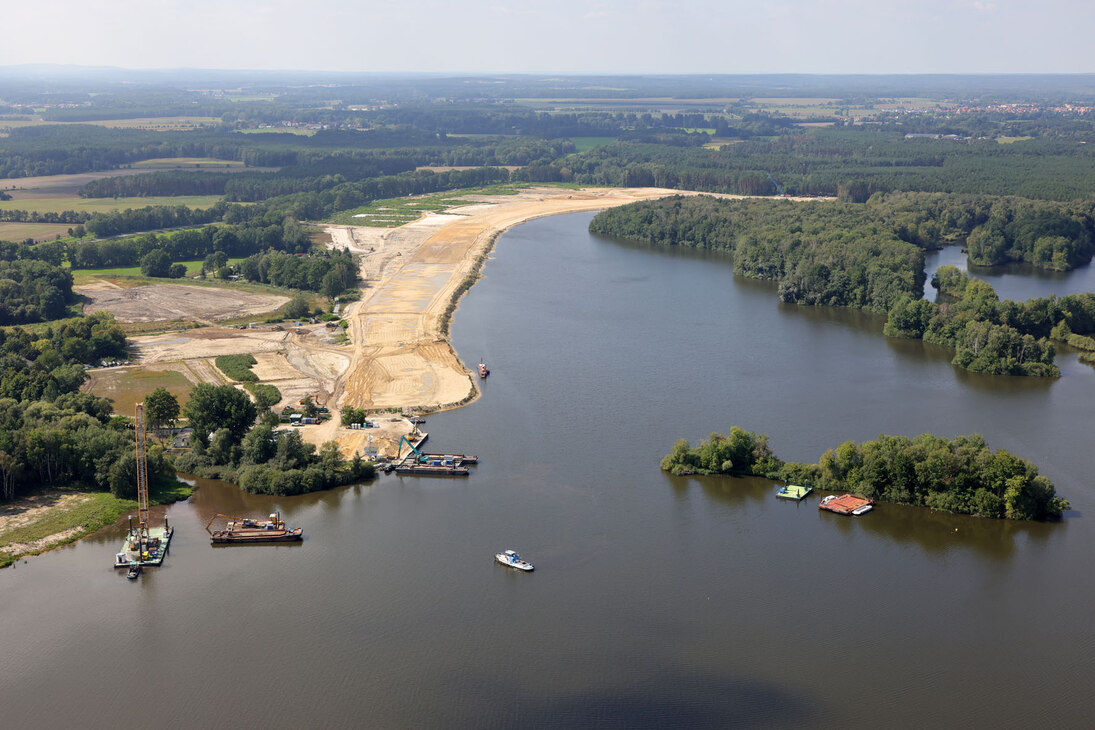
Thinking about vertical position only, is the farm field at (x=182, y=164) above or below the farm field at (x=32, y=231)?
above

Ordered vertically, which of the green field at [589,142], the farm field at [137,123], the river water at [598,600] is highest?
the farm field at [137,123]

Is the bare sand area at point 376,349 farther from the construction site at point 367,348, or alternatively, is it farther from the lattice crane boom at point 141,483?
the lattice crane boom at point 141,483

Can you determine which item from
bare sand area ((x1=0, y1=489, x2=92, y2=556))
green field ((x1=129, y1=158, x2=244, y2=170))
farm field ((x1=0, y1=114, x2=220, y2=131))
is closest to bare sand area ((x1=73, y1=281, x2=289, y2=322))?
bare sand area ((x1=0, y1=489, x2=92, y2=556))

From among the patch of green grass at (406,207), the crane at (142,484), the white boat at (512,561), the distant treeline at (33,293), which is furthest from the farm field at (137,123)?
the white boat at (512,561)

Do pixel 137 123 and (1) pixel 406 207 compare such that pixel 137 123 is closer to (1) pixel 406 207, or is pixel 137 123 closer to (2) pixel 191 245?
(1) pixel 406 207

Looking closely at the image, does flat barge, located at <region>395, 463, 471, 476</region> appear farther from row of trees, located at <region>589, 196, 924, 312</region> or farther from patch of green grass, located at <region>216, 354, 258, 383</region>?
row of trees, located at <region>589, 196, 924, 312</region>

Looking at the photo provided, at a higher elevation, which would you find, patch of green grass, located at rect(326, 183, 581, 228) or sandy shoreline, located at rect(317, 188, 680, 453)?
patch of green grass, located at rect(326, 183, 581, 228)

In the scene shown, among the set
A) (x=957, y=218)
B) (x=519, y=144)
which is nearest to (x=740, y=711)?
(x=957, y=218)
